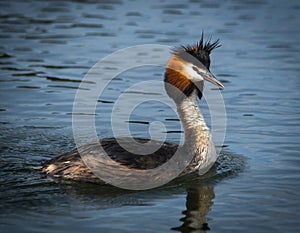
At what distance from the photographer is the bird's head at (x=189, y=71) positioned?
27.5 feet

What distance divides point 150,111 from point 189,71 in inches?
122

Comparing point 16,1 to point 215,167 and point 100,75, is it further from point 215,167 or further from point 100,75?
point 215,167

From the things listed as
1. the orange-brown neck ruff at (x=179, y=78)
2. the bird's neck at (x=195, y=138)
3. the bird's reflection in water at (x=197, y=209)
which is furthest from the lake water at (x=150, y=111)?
the orange-brown neck ruff at (x=179, y=78)

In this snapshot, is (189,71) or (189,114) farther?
Result: (189,114)

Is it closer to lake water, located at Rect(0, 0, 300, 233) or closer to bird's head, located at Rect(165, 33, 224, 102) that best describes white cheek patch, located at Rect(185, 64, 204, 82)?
bird's head, located at Rect(165, 33, 224, 102)

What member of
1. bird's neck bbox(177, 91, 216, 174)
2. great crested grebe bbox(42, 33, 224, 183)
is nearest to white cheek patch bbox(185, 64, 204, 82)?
great crested grebe bbox(42, 33, 224, 183)

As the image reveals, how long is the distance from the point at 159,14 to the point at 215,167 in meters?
11.4

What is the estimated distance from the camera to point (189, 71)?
329 inches

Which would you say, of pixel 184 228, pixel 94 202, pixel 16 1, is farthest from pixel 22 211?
pixel 16 1

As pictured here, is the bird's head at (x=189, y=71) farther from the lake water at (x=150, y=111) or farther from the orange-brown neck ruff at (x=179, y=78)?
the lake water at (x=150, y=111)

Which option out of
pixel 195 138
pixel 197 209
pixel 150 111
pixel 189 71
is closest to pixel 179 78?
pixel 189 71

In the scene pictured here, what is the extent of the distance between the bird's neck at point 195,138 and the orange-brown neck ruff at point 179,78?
0.39 feet

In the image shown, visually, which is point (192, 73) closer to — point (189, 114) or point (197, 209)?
point (189, 114)

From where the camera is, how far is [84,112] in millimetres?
11250
